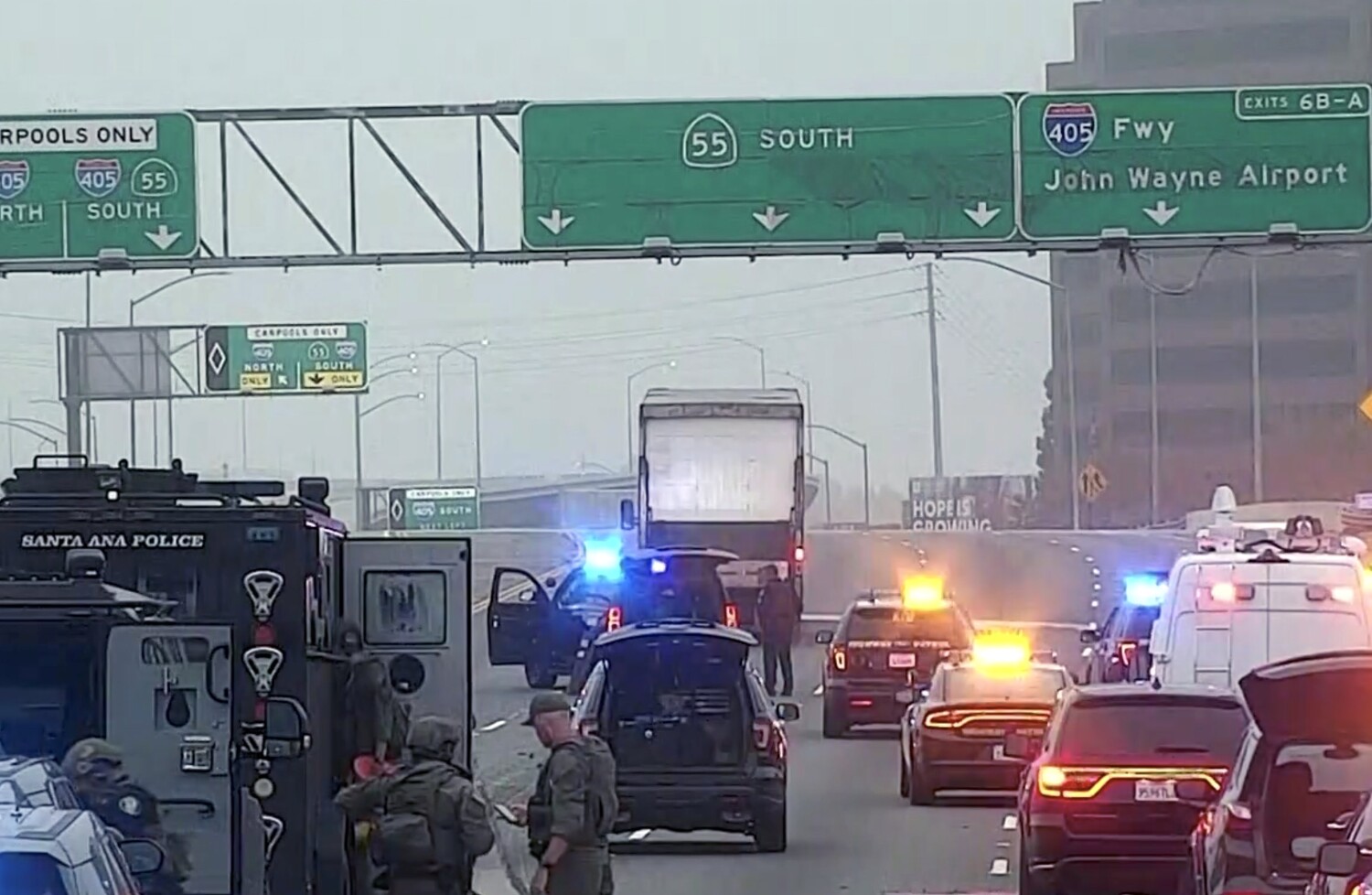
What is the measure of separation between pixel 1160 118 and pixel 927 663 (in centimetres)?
699

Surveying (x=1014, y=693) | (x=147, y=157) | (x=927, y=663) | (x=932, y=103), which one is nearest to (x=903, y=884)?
(x=1014, y=693)

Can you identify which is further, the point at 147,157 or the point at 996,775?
the point at 147,157

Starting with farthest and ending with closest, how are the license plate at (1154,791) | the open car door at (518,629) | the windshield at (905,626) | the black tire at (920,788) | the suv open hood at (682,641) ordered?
the open car door at (518,629) → the windshield at (905,626) → the black tire at (920,788) → the suv open hood at (682,641) → the license plate at (1154,791)

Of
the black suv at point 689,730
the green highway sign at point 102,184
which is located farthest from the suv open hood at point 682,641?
the green highway sign at point 102,184

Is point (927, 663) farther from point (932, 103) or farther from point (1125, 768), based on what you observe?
point (1125, 768)

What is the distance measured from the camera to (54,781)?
25.4ft

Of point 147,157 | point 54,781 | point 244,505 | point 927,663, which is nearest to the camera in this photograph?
point 54,781

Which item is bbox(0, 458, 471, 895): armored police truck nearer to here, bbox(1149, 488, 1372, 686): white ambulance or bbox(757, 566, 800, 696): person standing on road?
bbox(1149, 488, 1372, 686): white ambulance

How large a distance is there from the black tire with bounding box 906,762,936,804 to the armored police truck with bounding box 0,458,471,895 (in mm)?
7852

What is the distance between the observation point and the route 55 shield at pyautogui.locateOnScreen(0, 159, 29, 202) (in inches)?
1320

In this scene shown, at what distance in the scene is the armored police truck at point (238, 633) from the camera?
47.1 feet

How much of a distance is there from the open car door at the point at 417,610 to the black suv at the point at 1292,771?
6.25 meters

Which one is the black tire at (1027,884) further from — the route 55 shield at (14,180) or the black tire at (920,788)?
the route 55 shield at (14,180)

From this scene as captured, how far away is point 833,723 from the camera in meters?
33.0
